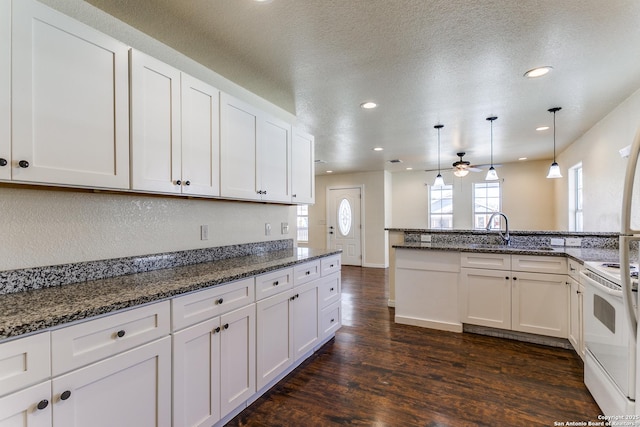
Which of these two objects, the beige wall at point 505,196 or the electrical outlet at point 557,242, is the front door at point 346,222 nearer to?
the beige wall at point 505,196

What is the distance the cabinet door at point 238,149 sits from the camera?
7.38 feet

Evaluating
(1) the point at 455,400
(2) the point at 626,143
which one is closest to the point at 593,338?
(1) the point at 455,400

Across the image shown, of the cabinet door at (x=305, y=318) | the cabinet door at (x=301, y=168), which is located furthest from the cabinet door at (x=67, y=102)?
the cabinet door at (x=301, y=168)

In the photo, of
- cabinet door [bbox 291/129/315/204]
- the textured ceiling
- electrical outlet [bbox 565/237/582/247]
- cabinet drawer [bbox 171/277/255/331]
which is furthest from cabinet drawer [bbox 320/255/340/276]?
electrical outlet [bbox 565/237/582/247]

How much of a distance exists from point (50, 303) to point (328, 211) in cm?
707

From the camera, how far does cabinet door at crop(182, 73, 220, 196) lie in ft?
6.48

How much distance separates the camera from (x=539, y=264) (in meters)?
2.96

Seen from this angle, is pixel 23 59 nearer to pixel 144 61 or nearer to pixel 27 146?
pixel 27 146

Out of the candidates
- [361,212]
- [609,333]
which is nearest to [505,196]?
[361,212]

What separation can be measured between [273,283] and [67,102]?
152 cm

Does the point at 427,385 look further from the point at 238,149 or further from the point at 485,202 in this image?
the point at 485,202

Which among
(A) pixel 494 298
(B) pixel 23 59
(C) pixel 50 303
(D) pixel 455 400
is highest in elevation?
(B) pixel 23 59

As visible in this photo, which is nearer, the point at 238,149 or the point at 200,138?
the point at 200,138

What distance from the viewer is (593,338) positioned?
205cm
